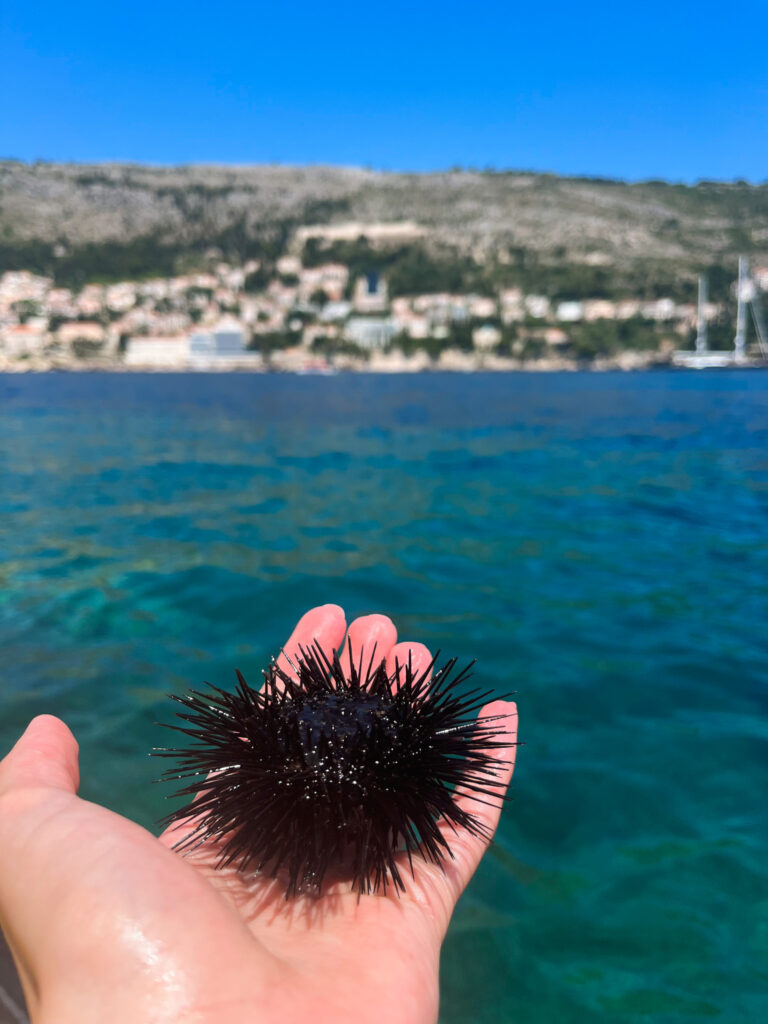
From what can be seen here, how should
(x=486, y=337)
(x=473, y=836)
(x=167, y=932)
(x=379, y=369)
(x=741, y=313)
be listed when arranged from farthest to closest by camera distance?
(x=379, y=369) < (x=486, y=337) < (x=741, y=313) < (x=473, y=836) < (x=167, y=932)

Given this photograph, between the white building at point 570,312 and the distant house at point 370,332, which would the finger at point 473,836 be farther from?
the distant house at point 370,332

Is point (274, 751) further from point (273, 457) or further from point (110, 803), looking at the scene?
point (273, 457)

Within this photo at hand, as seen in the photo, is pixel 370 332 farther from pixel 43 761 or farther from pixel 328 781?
pixel 328 781

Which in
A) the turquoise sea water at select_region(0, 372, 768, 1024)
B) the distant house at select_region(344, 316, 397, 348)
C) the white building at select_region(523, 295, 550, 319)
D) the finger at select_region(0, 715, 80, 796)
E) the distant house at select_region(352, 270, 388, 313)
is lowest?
the turquoise sea water at select_region(0, 372, 768, 1024)

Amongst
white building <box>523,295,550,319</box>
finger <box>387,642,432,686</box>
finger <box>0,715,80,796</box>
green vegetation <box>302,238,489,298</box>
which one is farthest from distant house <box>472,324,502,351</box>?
→ finger <box>0,715,80,796</box>

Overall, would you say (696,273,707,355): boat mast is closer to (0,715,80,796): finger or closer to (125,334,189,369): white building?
(125,334,189,369): white building

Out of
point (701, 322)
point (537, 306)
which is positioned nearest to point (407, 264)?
point (537, 306)
